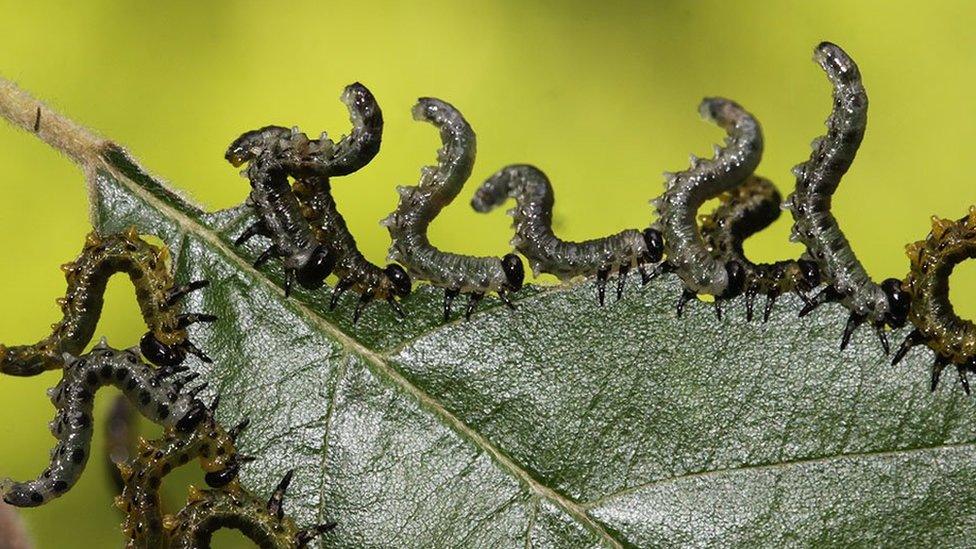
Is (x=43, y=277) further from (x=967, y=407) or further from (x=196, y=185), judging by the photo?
(x=967, y=407)

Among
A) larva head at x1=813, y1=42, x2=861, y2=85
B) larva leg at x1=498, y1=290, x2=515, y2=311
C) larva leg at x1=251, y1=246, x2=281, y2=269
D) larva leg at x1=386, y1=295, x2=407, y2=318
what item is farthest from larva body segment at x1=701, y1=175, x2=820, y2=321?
larva leg at x1=251, y1=246, x2=281, y2=269

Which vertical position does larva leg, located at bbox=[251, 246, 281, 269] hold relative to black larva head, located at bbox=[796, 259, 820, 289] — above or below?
below

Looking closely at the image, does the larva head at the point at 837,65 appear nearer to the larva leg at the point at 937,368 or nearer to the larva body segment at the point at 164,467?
the larva leg at the point at 937,368

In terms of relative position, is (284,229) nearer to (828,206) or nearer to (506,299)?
(506,299)

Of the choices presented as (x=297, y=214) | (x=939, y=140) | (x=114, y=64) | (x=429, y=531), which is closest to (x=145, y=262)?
(x=297, y=214)

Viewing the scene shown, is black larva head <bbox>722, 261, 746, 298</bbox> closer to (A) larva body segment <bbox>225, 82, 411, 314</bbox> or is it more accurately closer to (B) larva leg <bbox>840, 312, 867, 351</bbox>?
(B) larva leg <bbox>840, 312, 867, 351</bbox>

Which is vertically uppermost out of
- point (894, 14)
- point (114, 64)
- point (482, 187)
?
point (894, 14)
